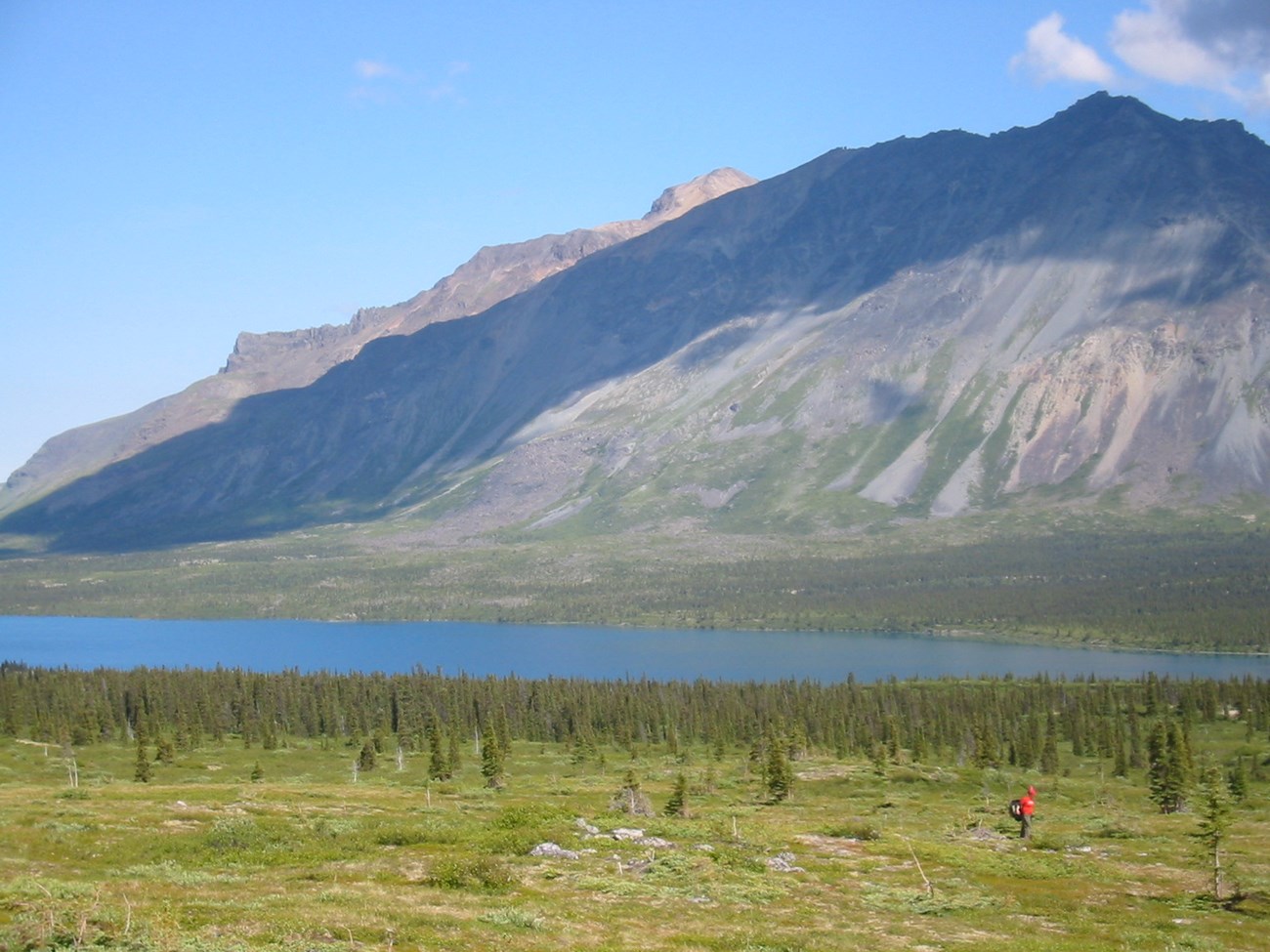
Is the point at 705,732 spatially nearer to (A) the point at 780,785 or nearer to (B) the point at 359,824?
(A) the point at 780,785

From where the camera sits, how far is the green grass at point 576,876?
32.9 metres

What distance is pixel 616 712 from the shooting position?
14275 centimetres

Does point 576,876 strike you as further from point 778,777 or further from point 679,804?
point 778,777

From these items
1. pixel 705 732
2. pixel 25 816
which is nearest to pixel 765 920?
pixel 25 816

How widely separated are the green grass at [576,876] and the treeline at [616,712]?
2006 inches

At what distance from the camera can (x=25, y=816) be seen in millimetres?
55094

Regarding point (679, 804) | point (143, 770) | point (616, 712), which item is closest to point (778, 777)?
point (679, 804)

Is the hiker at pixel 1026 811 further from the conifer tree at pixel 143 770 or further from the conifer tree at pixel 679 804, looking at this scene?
the conifer tree at pixel 143 770

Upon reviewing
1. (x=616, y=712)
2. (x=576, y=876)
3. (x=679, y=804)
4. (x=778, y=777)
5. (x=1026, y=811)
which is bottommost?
(x=616, y=712)

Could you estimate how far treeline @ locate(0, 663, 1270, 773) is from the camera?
12706cm

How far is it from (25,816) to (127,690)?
91.4 meters

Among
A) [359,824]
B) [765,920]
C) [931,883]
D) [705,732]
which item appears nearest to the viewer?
[765,920]

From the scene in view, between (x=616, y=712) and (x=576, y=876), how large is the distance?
3987 inches

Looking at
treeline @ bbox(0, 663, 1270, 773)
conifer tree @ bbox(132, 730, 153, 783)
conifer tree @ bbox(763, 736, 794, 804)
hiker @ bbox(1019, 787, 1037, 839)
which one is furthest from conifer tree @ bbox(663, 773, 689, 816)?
treeline @ bbox(0, 663, 1270, 773)
